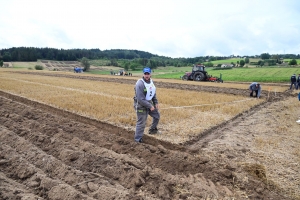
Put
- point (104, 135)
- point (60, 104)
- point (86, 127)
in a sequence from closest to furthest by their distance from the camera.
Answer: point (104, 135) → point (86, 127) → point (60, 104)

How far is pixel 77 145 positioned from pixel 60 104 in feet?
20.3

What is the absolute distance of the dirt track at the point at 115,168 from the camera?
3.88 meters

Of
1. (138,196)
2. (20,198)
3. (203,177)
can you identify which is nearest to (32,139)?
(20,198)

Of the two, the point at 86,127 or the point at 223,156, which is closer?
the point at 223,156

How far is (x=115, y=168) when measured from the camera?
4.57m

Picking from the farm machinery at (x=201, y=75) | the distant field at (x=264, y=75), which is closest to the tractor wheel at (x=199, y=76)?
the farm machinery at (x=201, y=75)

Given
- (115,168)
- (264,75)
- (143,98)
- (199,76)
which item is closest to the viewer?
(115,168)

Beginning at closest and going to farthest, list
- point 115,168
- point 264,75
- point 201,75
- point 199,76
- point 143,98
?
point 115,168
point 143,98
point 201,75
point 199,76
point 264,75

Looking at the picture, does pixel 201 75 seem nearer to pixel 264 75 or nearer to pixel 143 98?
pixel 264 75

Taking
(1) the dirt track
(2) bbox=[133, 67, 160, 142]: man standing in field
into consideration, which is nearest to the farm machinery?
(1) the dirt track

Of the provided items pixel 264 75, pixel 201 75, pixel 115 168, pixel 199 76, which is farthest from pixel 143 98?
pixel 264 75

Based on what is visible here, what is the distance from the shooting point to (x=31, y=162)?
4871mm

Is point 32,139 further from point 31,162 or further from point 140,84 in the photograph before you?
point 140,84

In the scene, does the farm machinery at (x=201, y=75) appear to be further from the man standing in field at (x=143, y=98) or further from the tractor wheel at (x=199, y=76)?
the man standing in field at (x=143, y=98)
